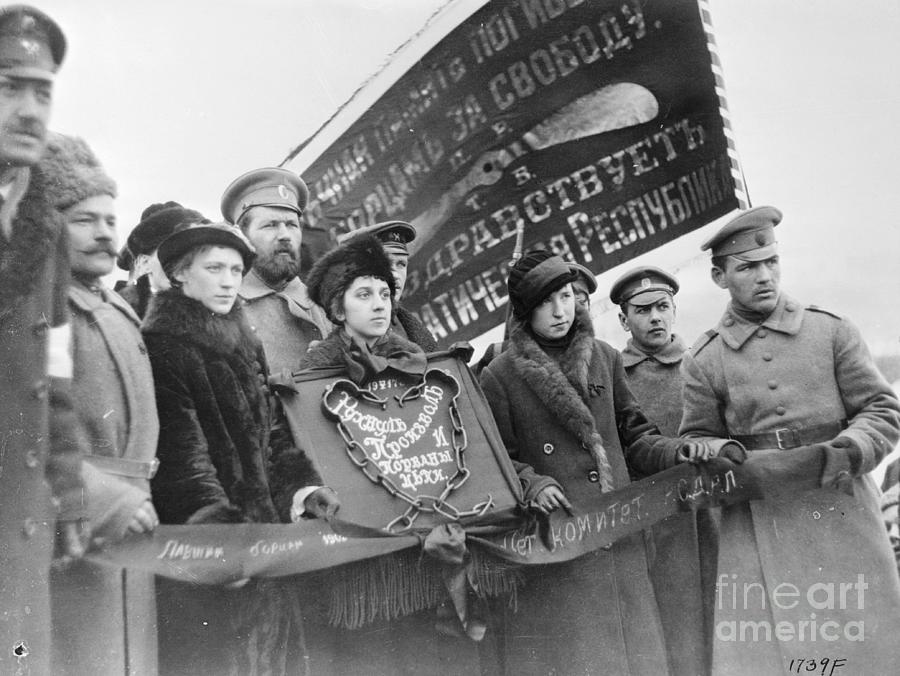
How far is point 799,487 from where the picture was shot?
5.22 meters

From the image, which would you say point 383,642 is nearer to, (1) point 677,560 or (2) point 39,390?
(1) point 677,560

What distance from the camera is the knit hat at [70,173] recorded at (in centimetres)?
462

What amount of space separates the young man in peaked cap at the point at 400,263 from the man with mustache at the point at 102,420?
1.16 m

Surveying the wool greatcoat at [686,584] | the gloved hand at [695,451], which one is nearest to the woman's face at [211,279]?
the gloved hand at [695,451]

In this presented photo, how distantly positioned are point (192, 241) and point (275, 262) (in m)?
0.57

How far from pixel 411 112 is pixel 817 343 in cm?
238

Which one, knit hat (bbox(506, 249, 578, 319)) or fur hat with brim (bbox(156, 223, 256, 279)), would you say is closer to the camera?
fur hat with brim (bbox(156, 223, 256, 279))

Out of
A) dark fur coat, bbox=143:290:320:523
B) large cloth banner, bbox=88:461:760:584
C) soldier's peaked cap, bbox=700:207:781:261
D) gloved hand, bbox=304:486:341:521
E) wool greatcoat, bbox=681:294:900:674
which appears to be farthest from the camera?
soldier's peaked cap, bbox=700:207:781:261

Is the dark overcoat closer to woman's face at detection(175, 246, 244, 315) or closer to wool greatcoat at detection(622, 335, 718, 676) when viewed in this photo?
woman's face at detection(175, 246, 244, 315)

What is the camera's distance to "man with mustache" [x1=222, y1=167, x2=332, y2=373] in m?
5.28

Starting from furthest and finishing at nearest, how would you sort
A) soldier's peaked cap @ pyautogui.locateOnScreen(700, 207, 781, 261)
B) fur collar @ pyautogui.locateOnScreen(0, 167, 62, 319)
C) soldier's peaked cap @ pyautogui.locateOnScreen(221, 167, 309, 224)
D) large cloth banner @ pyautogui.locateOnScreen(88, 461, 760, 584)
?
1. soldier's peaked cap @ pyautogui.locateOnScreen(700, 207, 781, 261)
2. soldier's peaked cap @ pyautogui.locateOnScreen(221, 167, 309, 224)
3. large cloth banner @ pyautogui.locateOnScreen(88, 461, 760, 584)
4. fur collar @ pyautogui.locateOnScreen(0, 167, 62, 319)

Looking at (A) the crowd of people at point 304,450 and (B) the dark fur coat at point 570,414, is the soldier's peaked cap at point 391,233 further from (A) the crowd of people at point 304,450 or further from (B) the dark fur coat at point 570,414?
(B) the dark fur coat at point 570,414

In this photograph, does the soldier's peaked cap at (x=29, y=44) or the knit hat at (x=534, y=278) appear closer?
the soldier's peaked cap at (x=29, y=44)

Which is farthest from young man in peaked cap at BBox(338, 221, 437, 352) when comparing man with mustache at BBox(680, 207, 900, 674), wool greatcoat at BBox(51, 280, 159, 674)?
man with mustache at BBox(680, 207, 900, 674)
